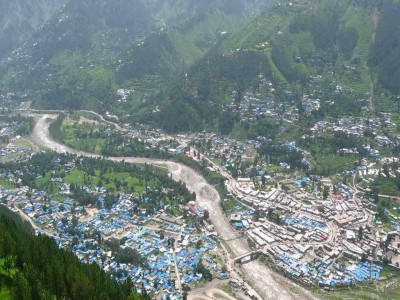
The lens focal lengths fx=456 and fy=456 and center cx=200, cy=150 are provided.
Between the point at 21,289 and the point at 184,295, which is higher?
the point at 21,289

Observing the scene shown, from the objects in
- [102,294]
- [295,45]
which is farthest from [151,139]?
[102,294]

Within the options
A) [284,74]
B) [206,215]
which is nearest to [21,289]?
[206,215]

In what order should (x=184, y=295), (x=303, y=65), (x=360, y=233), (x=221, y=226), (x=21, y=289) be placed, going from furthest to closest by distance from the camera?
1. (x=303, y=65)
2. (x=221, y=226)
3. (x=360, y=233)
4. (x=184, y=295)
5. (x=21, y=289)

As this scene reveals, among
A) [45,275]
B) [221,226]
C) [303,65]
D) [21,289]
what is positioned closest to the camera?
[21,289]

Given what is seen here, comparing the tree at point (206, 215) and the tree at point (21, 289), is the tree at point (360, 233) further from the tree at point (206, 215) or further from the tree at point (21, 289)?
the tree at point (21, 289)

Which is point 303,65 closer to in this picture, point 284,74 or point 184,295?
point 284,74
